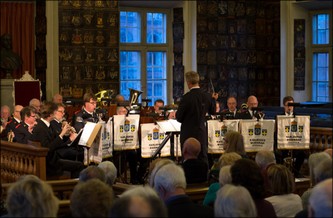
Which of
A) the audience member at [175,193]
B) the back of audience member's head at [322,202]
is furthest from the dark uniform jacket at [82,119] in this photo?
the back of audience member's head at [322,202]

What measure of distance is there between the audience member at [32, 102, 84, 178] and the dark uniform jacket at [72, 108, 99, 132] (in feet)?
2.28

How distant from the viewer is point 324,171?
5207 mm

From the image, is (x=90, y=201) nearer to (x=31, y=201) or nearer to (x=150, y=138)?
(x=31, y=201)

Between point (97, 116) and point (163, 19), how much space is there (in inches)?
345

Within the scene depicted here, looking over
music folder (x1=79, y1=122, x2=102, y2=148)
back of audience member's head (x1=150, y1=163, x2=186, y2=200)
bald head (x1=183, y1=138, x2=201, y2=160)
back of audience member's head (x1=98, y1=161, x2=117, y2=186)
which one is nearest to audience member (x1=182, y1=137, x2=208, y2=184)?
bald head (x1=183, y1=138, x2=201, y2=160)

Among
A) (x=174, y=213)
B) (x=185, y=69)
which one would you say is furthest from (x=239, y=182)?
(x=185, y=69)

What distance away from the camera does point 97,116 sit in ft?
38.4

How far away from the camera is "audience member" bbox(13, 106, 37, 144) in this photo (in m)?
10.2

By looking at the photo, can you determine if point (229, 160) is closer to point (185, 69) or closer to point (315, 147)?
point (315, 147)

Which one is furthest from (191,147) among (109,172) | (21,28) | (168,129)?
(21,28)

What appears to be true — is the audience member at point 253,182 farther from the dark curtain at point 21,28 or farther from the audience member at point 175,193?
the dark curtain at point 21,28

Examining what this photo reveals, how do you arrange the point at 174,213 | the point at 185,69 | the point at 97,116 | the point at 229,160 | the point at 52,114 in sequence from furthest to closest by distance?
the point at 185,69 < the point at 97,116 < the point at 52,114 < the point at 229,160 < the point at 174,213

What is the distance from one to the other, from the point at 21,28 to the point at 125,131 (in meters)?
7.63

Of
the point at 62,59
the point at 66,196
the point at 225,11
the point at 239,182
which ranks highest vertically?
the point at 225,11
